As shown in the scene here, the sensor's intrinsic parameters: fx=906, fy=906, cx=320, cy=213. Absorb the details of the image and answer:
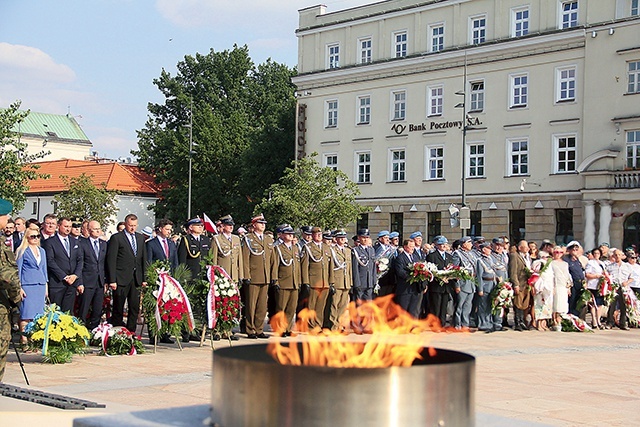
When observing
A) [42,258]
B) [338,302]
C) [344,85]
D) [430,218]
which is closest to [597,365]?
[338,302]

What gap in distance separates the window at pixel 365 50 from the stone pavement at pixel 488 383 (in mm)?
37977

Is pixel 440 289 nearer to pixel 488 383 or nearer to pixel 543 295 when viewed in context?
pixel 543 295

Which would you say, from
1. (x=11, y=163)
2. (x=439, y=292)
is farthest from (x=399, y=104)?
(x=439, y=292)

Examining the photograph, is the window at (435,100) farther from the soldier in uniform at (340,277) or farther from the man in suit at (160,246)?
the man in suit at (160,246)

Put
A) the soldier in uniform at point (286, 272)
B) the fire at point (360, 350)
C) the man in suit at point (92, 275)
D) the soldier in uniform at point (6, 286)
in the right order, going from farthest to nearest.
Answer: the soldier in uniform at point (286, 272), the man in suit at point (92, 275), the soldier in uniform at point (6, 286), the fire at point (360, 350)

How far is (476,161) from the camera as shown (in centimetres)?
4747

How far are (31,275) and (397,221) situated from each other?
38364 millimetres

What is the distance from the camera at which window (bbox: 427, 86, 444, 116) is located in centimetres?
4869

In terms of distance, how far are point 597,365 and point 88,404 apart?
8.92m

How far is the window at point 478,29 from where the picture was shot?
155 feet

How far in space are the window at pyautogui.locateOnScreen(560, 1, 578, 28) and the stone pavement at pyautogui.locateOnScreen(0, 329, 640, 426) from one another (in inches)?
1187

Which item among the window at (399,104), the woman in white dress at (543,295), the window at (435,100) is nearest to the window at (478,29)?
the window at (435,100)

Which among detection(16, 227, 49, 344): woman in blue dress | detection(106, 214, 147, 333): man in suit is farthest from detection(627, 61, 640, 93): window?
detection(16, 227, 49, 344): woman in blue dress

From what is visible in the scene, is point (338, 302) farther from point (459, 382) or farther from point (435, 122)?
point (435, 122)
